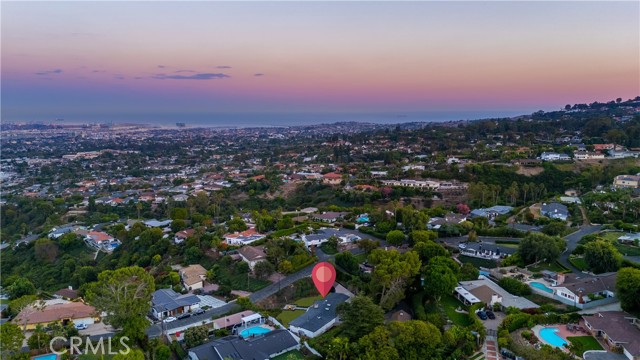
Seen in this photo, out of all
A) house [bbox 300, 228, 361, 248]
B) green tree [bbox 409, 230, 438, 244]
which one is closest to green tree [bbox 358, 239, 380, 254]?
green tree [bbox 409, 230, 438, 244]

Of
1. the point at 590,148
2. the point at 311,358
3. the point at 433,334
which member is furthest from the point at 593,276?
the point at 590,148

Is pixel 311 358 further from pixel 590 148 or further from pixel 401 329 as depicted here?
pixel 590 148

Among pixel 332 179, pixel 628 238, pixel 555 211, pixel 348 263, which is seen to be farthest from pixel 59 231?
pixel 628 238

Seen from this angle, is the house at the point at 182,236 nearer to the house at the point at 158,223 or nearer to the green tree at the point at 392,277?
the house at the point at 158,223

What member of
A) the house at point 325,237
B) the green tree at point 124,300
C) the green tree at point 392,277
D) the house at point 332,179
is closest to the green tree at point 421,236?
the house at point 325,237

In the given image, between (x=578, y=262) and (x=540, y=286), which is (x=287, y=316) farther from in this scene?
(x=578, y=262)

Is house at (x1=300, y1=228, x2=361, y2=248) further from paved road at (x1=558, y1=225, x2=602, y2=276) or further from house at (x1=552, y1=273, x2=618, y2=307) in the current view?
house at (x1=552, y1=273, x2=618, y2=307)
